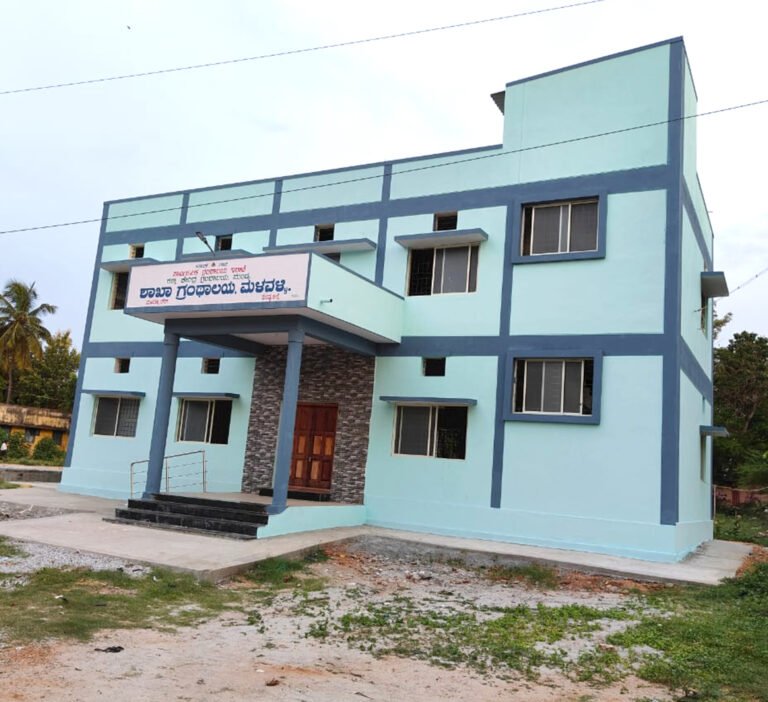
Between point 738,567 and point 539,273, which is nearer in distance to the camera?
point 738,567

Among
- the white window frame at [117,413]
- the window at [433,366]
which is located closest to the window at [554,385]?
the window at [433,366]

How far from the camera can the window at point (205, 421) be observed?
16938mm

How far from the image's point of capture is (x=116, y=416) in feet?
61.0

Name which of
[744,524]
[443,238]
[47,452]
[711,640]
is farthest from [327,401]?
[47,452]

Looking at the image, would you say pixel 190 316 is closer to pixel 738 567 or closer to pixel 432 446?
pixel 432 446

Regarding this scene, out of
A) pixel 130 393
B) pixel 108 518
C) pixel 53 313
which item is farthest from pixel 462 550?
pixel 53 313

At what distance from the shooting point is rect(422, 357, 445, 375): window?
1477 centimetres

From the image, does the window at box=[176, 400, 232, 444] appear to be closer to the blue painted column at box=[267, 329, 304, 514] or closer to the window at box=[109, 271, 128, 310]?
the window at box=[109, 271, 128, 310]

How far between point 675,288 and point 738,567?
4883 mm

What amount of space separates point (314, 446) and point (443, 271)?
4825 millimetres

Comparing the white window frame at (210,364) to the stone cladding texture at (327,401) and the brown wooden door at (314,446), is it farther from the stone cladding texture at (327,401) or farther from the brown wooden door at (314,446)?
the brown wooden door at (314,446)

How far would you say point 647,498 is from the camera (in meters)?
12.3

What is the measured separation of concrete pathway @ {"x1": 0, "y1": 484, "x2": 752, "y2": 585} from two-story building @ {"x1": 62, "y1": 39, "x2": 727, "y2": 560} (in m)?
0.61

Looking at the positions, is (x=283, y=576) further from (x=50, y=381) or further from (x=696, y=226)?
(x=50, y=381)
